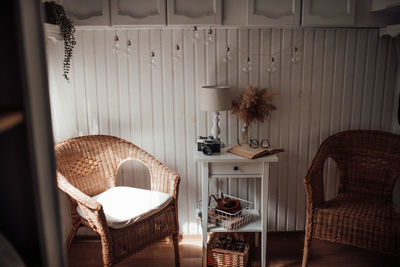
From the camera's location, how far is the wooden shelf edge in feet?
2.16

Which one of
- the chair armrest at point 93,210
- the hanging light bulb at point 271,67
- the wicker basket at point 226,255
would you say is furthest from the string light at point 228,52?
the wicker basket at point 226,255

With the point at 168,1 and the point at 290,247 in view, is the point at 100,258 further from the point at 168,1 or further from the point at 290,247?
the point at 168,1

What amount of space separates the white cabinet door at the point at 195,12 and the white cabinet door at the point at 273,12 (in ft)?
0.71

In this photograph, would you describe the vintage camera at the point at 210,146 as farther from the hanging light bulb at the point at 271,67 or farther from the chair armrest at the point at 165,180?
the hanging light bulb at the point at 271,67

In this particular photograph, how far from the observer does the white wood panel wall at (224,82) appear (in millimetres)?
2453

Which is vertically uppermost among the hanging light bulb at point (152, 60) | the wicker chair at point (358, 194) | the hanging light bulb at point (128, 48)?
the hanging light bulb at point (128, 48)

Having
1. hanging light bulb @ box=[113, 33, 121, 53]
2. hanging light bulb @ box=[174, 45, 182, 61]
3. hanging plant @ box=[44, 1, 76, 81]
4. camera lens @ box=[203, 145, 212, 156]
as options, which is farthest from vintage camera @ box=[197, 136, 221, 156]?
hanging plant @ box=[44, 1, 76, 81]

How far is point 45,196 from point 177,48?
71.3 inches

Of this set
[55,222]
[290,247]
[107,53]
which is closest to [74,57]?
[107,53]

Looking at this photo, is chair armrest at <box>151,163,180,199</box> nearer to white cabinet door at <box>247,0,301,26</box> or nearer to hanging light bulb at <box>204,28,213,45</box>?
hanging light bulb at <box>204,28,213,45</box>

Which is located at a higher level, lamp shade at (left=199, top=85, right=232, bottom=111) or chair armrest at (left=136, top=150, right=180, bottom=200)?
lamp shade at (left=199, top=85, right=232, bottom=111)

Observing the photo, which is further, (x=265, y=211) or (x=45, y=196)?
(x=265, y=211)

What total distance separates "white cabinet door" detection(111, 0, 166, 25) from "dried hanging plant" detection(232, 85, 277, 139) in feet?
2.37

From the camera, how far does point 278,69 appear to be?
8.20 ft
